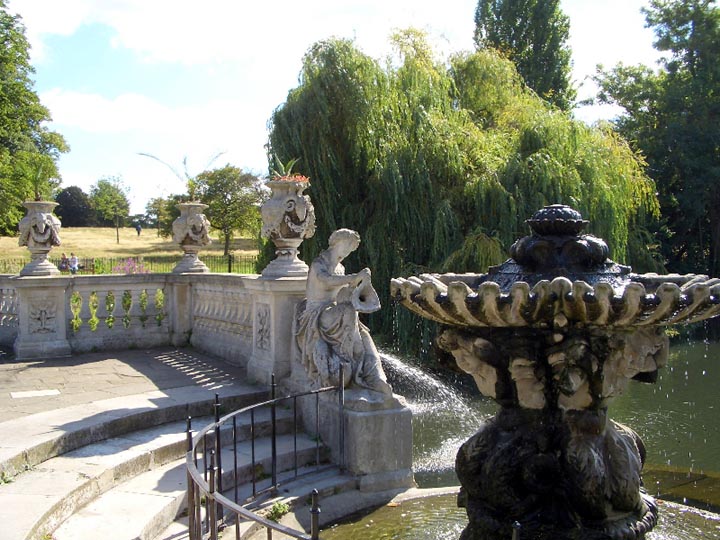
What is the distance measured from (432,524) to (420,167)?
9.63 m

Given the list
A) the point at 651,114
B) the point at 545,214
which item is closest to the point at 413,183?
the point at 545,214

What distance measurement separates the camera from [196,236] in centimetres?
1102

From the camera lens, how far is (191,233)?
10.9m

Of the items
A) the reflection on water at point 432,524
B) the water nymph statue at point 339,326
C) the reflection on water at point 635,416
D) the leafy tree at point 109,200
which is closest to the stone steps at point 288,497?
the reflection on water at point 432,524

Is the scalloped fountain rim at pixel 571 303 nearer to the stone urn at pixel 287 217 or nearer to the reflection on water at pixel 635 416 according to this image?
the reflection on water at pixel 635 416

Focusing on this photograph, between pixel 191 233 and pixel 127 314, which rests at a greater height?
pixel 191 233

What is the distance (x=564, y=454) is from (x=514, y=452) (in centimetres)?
26

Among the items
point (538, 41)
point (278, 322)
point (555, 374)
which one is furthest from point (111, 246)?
point (555, 374)

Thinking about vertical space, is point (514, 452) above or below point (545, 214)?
below

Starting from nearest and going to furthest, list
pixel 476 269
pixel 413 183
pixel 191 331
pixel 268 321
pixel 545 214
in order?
pixel 545 214
pixel 268 321
pixel 191 331
pixel 476 269
pixel 413 183

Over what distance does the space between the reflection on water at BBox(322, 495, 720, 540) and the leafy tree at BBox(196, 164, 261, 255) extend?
115 ft

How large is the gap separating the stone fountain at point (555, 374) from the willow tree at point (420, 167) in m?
8.99

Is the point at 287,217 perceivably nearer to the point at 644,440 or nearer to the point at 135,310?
the point at 135,310

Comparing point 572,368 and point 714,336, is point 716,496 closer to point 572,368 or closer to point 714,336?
point 572,368
